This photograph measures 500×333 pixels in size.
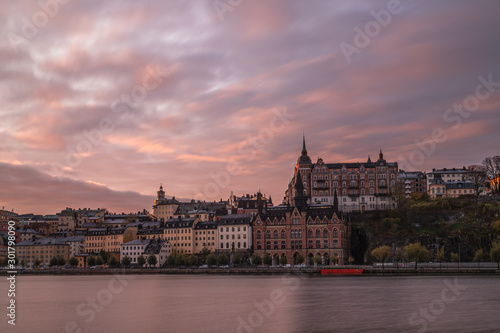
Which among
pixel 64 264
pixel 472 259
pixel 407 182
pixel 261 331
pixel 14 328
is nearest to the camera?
pixel 261 331

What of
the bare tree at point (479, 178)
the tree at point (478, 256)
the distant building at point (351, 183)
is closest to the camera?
the tree at point (478, 256)

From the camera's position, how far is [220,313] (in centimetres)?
5344

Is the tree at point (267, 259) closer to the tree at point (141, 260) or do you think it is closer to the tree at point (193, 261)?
the tree at point (193, 261)

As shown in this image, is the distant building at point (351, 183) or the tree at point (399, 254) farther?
the distant building at point (351, 183)

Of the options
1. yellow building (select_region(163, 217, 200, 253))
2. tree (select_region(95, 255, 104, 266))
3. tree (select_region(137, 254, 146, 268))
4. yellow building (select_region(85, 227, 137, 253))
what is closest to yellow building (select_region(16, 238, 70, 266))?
yellow building (select_region(85, 227, 137, 253))

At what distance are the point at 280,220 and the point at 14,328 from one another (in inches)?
4109

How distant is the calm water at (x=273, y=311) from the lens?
45.2 metres

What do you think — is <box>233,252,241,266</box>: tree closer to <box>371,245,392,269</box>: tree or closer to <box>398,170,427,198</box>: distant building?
<box>371,245,392,269</box>: tree

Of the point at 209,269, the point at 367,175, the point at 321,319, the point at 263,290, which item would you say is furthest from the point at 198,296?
the point at 367,175

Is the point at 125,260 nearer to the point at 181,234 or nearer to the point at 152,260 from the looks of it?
the point at 152,260

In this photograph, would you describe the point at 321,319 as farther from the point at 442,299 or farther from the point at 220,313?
the point at 442,299

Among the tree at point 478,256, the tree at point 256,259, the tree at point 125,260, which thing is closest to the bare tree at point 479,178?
the tree at point 478,256

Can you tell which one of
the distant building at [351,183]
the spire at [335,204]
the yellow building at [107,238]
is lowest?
the yellow building at [107,238]

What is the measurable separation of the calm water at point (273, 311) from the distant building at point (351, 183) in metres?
77.5
